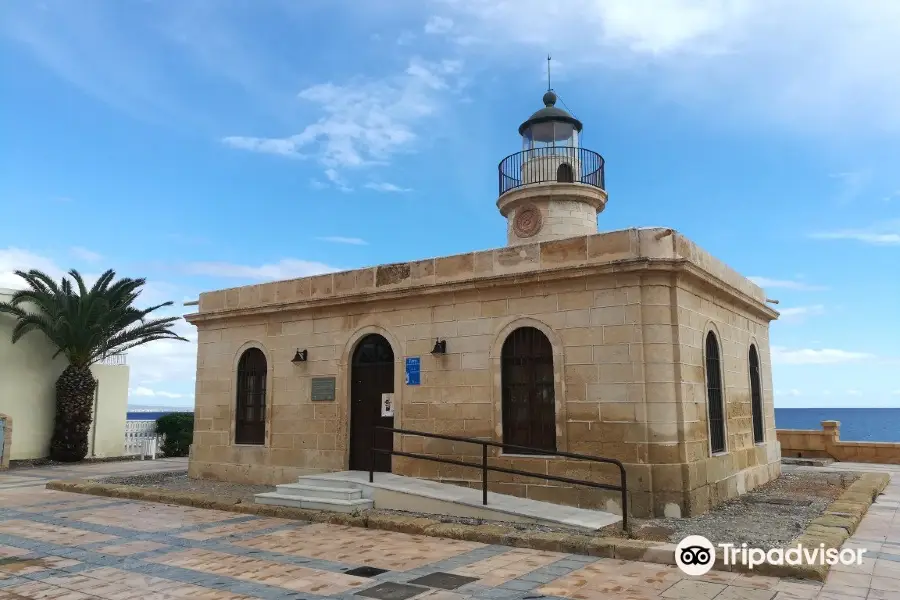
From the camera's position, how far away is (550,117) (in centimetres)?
1673

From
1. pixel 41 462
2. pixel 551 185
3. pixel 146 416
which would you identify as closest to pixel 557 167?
pixel 551 185

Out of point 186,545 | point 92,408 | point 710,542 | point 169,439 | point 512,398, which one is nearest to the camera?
point 710,542

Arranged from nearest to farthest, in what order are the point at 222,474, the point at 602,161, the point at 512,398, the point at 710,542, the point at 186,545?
the point at 710,542 < the point at 186,545 < the point at 512,398 < the point at 222,474 < the point at 602,161

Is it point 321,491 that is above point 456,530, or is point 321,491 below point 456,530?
above

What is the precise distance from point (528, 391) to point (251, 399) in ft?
19.2

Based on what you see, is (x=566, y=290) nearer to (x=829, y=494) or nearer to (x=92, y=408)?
(x=829, y=494)

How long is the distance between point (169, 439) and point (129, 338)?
3540 millimetres

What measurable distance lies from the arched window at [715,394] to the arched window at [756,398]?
6.81ft

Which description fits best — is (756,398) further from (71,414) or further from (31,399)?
(31,399)

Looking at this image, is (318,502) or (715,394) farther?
(715,394)

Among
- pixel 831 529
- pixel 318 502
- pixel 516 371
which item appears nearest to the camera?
pixel 831 529

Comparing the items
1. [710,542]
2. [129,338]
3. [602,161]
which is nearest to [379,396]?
[710,542]

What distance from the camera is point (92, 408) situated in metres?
19.4

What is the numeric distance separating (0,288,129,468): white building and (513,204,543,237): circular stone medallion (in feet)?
42.4
